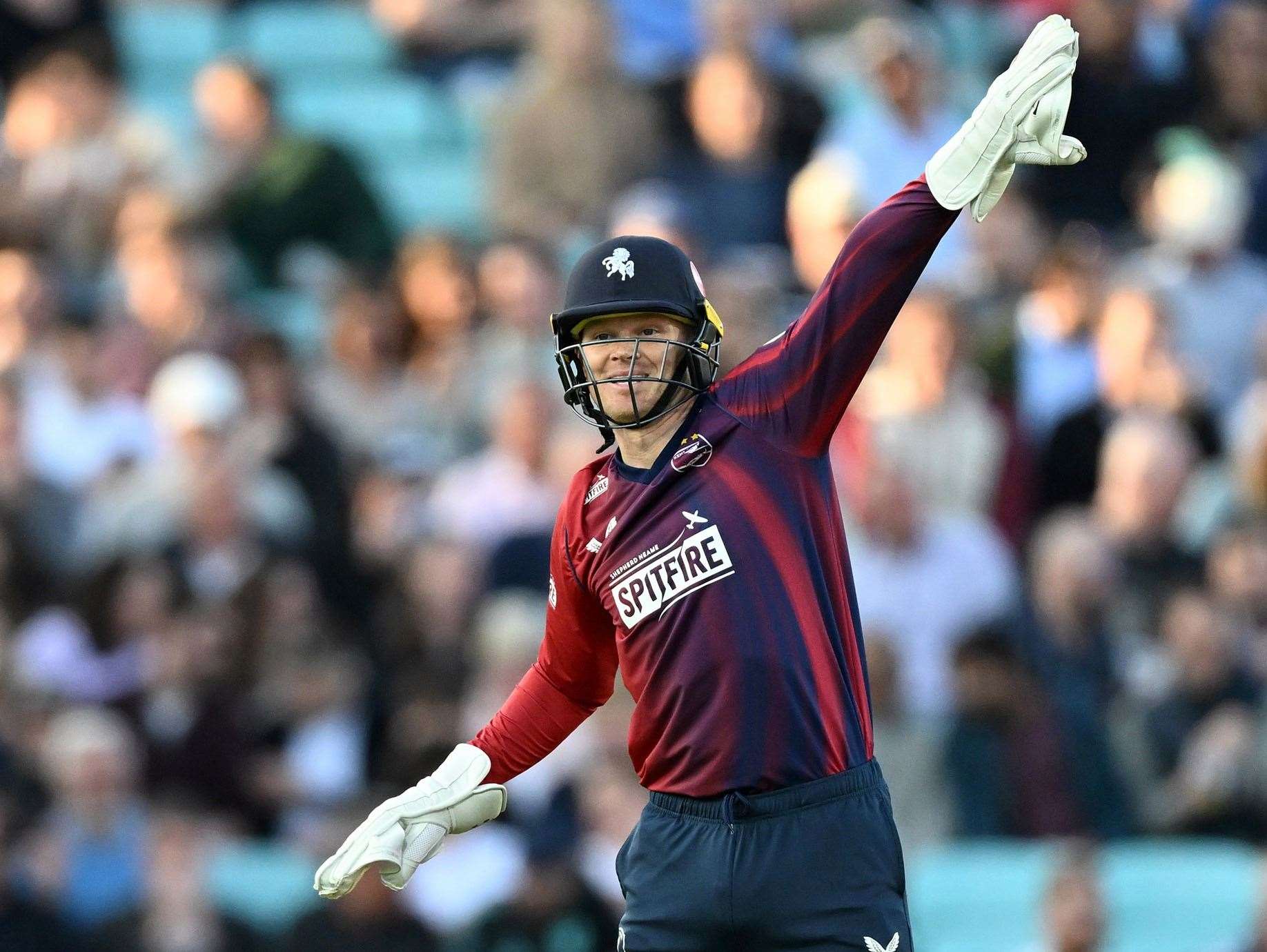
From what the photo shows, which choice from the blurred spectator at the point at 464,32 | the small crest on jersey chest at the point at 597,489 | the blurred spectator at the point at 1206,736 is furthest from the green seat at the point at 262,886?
the blurred spectator at the point at 464,32

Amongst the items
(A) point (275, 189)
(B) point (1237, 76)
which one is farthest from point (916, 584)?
(A) point (275, 189)

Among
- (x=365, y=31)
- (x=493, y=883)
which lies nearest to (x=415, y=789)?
(x=493, y=883)

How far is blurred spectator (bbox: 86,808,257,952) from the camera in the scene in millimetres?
9508

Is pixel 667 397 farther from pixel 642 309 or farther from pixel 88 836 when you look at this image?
pixel 88 836

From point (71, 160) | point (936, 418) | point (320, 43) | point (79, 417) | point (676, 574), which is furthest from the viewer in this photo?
point (320, 43)

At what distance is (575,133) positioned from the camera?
11.8 meters

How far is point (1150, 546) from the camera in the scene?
384 inches

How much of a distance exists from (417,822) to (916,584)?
15.6ft

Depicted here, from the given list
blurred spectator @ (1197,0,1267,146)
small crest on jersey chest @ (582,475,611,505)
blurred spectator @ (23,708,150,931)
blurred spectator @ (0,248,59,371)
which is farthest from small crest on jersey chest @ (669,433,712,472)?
blurred spectator @ (1197,0,1267,146)

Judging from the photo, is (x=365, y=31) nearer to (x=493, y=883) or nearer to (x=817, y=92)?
(x=817, y=92)

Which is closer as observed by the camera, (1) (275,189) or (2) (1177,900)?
(2) (1177,900)

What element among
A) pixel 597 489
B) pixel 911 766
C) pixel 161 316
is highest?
pixel 161 316

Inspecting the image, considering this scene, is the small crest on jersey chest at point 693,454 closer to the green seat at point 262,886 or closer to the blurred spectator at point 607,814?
the blurred spectator at point 607,814

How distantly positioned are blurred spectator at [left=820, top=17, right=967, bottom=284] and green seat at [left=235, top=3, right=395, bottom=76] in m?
3.89
